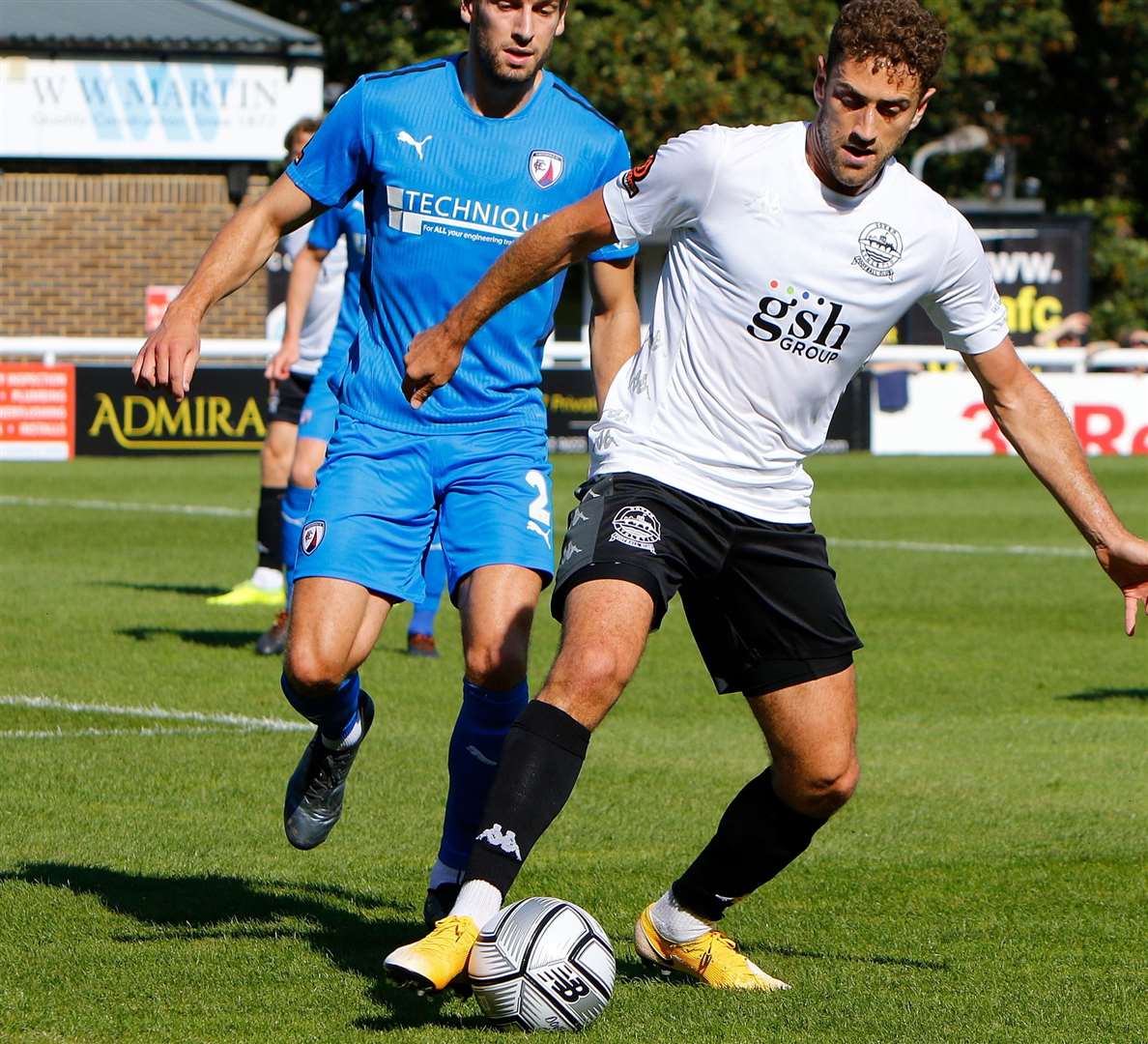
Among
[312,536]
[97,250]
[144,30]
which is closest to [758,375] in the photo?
[312,536]

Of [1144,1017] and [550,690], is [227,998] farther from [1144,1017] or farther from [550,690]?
[1144,1017]

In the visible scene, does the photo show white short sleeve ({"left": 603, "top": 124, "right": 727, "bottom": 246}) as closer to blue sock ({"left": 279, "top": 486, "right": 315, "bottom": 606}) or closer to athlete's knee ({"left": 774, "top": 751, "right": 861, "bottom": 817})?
athlete's knee ({"left": 774, "top": 751, "right": 861, "bottom": 817})

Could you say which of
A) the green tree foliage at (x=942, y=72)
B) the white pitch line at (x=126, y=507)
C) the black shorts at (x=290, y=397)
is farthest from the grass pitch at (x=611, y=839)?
the green tree foliage at (x=942, y=72)

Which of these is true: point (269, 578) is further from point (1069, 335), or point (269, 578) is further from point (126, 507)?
point (1069, 335)

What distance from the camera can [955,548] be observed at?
17375mm

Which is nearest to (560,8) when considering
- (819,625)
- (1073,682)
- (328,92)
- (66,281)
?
(819,625)

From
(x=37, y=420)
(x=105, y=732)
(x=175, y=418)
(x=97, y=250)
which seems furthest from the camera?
(x=97, y=250)

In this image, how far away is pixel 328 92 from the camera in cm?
4100

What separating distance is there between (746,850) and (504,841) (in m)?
0.93

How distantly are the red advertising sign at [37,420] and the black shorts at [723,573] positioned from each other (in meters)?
20.2

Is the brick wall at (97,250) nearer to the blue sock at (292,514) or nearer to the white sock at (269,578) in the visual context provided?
the white sock at (269,578)

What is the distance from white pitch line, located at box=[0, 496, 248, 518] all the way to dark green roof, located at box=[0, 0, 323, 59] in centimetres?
1563

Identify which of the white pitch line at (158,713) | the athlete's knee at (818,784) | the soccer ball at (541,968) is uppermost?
A: the athlete's knee at (818,784)

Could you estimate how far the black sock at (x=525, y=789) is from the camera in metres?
4.64
